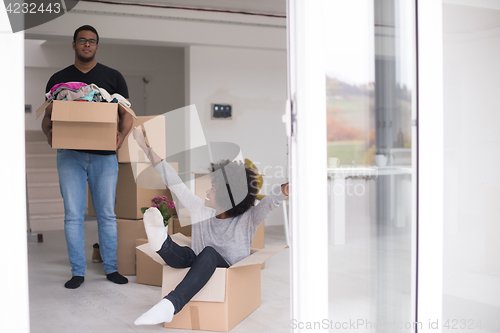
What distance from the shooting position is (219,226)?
6.86 feet

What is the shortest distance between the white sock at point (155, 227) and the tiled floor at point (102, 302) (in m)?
0.39

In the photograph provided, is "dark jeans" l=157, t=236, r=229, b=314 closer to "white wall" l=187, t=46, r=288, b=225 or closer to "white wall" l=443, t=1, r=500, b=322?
"white wall" l=443, t=1, r=500, b=322

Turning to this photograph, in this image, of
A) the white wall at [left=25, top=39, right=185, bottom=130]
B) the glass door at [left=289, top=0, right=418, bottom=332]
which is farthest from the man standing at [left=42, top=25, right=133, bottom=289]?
the white wall at [left=25, top=39, right=185, bottom=130]

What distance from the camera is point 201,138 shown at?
4633 mm

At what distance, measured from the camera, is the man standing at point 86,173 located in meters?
2.50

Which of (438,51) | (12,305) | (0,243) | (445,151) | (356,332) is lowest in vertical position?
(356,332)

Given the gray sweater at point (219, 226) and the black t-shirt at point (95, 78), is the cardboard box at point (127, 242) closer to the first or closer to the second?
the black t-shirt at point (95, 78)

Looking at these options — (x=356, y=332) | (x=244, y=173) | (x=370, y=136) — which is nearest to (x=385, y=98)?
(x=370, y=136)

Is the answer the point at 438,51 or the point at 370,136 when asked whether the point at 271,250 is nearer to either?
the point at 370,136

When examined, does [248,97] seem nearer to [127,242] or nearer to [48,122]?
[127,242]

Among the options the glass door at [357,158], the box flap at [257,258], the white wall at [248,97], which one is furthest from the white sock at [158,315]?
the white wall at [248,97]

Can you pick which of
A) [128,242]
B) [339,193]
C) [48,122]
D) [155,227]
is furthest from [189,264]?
[48,122]

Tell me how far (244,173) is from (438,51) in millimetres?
1056

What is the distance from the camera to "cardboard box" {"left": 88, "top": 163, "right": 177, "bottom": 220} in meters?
2.81
